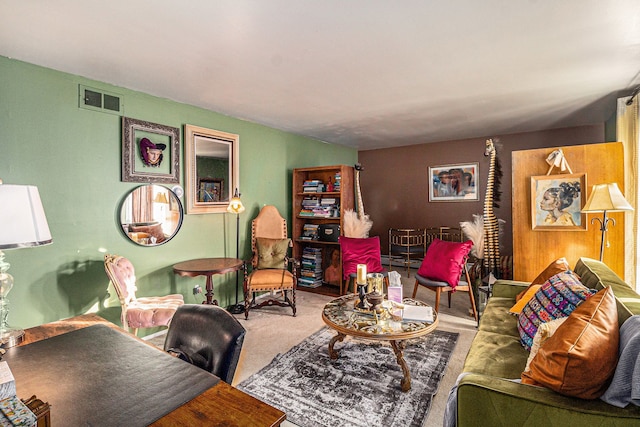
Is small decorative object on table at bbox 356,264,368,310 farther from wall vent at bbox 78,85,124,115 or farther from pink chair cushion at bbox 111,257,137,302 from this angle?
wall vent at bbox 78,85,124,115

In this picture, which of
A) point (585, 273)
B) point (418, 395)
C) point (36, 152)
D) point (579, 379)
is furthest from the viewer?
point (36, 152)

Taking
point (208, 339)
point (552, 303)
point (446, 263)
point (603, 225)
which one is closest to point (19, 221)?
point (208, 339)

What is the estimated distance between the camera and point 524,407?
1.29m

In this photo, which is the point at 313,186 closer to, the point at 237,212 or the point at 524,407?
the point at 237,212

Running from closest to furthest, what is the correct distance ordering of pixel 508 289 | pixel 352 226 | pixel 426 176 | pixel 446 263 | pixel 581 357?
pixel 581 357
pixel 508 289
pixel 446 263
pixel 352 226
pixel 426 176

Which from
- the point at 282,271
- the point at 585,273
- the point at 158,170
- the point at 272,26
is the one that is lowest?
the point at 282,271

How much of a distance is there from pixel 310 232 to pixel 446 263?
216 centimetres

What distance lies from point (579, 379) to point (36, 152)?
3637 millimetres

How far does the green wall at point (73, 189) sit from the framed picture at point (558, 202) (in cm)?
374

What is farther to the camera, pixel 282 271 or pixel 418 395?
pixel 282 271

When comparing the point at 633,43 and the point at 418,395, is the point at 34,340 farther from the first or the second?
the point at 633,43

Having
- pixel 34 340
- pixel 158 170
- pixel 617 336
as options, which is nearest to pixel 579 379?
pixel 617 336

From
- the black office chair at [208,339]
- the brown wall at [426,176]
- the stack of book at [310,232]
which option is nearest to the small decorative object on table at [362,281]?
the black office chair at [208,339]

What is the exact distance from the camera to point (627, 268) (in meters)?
3.29
